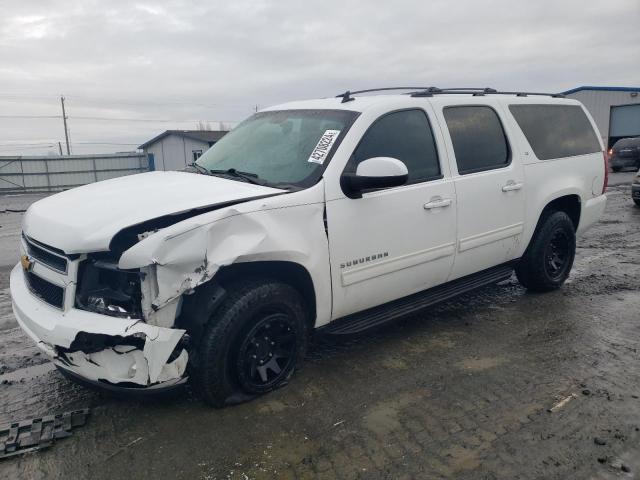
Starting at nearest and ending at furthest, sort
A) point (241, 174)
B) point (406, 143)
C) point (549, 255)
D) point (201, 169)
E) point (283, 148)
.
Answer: point (241, 174) < point (283, 148) < point (406, 143) < point (201, 169) < point (549, 255)

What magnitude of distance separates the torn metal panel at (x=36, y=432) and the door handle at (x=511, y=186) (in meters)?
3.71

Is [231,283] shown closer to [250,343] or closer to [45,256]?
[250,343]

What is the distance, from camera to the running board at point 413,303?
12.0ft

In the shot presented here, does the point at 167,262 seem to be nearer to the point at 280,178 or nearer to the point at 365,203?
the point at 280,178

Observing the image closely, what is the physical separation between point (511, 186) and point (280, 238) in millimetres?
2513

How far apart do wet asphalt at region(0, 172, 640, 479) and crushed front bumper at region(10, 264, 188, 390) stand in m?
0.41

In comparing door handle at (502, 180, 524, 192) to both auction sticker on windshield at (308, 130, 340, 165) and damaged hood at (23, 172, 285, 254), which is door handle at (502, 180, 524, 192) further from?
damaged hood at (23, 172, 285, 254)

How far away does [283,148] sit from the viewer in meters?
3.85

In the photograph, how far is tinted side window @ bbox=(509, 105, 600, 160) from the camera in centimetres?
498

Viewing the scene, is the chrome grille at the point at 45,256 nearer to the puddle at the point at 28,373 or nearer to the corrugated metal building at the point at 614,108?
the puddle at the point at 28,373

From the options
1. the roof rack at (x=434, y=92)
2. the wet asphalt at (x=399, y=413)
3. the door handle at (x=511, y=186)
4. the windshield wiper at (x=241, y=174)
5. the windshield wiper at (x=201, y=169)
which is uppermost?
the roof rack at (x=434, y=92)

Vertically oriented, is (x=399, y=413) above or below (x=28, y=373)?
below

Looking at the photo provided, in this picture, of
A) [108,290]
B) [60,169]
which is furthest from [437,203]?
[60,169]

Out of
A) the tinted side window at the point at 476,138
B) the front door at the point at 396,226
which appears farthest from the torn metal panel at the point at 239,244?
the tinted side window at the point at 476,138
